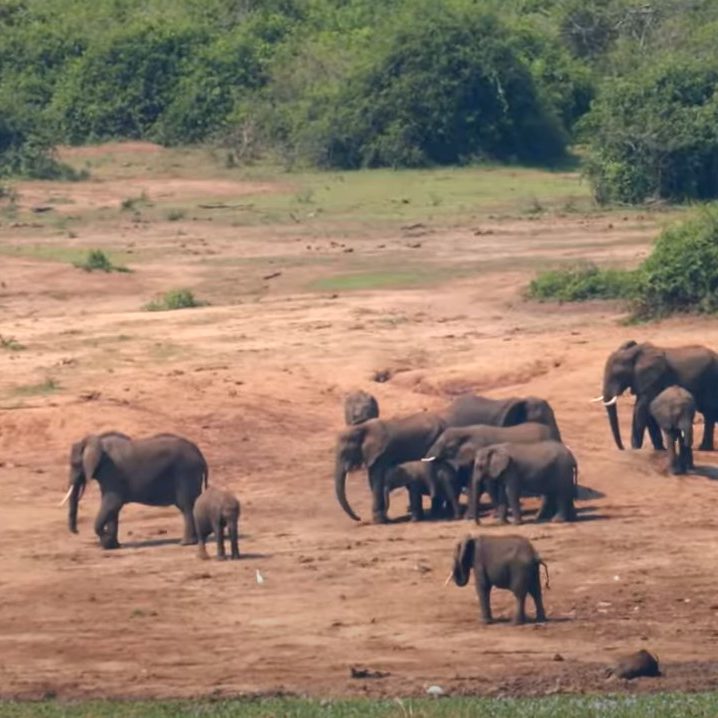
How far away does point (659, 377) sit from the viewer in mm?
19297

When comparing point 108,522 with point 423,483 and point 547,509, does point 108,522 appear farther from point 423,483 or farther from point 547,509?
point 547,509

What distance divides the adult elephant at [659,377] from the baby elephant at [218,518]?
4.43 meters

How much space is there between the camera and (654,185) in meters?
35.8

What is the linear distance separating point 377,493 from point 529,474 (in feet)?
4.01

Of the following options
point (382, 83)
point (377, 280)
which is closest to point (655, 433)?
point (377, 280)

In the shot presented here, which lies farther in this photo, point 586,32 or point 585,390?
point 586,32

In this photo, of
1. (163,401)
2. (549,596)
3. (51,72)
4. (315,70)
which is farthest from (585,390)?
(51,72)

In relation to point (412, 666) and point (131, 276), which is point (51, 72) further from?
point (412, 666)

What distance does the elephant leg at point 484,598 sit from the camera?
1360 cm

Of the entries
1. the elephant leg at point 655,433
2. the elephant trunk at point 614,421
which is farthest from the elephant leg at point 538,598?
the elephant trunk at point 614,421

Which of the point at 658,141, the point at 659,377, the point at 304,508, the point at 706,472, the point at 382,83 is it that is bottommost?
the point at 304,508

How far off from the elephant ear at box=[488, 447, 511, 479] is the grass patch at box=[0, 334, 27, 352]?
7.69m

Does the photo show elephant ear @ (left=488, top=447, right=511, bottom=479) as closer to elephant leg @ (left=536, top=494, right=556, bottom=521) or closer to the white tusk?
elephant leg @ (left=536, top=494, right=556, bottom=521)

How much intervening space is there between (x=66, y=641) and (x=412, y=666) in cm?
202
